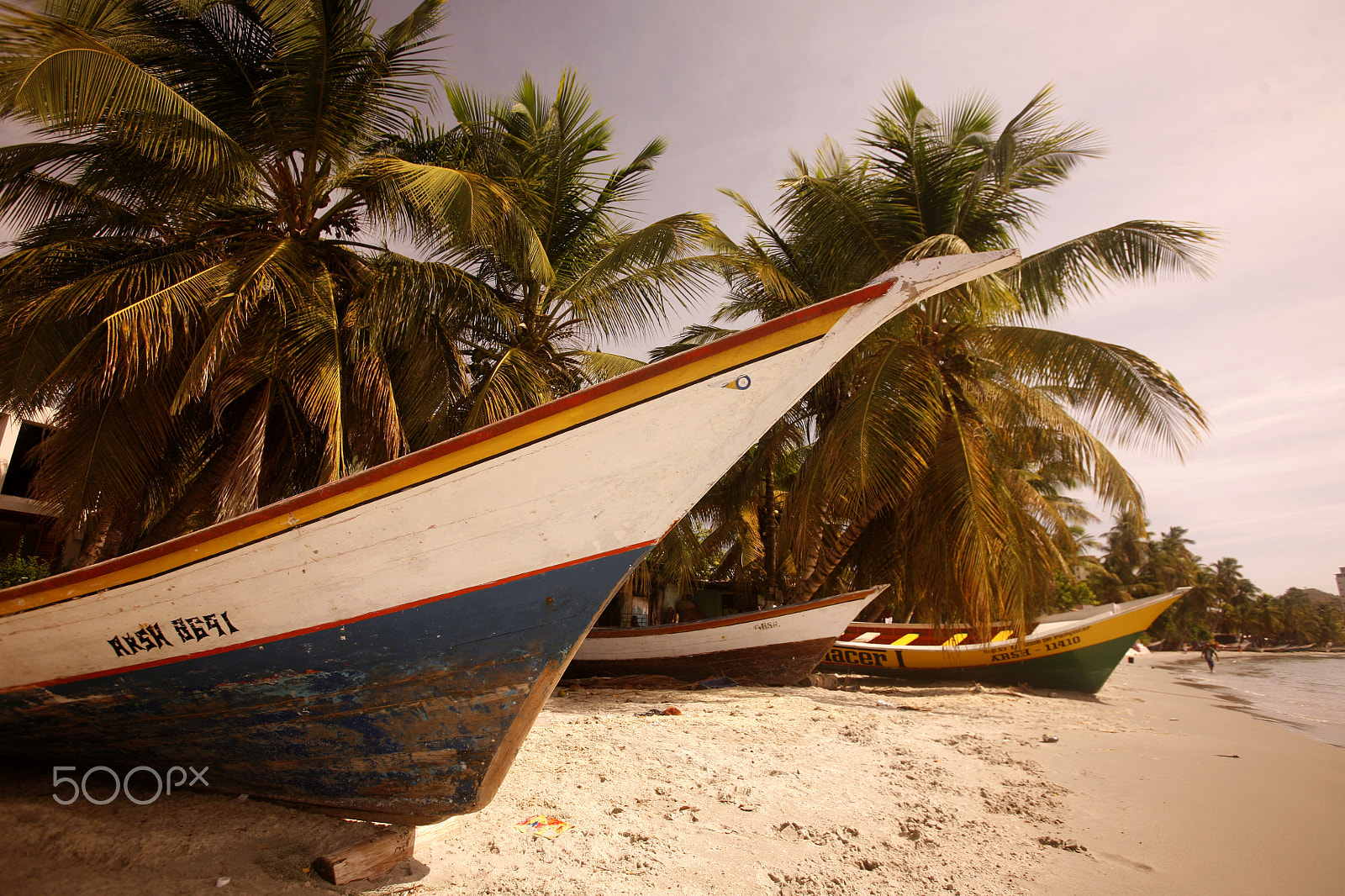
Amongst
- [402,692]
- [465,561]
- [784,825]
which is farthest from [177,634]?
[784,825]

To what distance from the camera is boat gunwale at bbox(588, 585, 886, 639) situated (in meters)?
8.27

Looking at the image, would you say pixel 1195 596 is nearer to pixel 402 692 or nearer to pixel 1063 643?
pixel 1063 643

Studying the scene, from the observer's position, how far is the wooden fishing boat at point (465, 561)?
8.36ft

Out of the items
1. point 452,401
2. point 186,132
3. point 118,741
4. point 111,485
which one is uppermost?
point 186,132

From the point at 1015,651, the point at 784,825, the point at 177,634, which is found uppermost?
the point at 177,634

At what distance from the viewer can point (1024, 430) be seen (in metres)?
9.98

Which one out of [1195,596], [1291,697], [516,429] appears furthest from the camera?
[1195,596]

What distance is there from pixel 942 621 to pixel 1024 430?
3.52 meters

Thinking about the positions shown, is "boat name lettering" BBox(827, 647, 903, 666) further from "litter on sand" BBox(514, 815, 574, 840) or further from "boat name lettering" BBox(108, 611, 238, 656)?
"boat name lettering" BBox(108, 611, 238, 656)

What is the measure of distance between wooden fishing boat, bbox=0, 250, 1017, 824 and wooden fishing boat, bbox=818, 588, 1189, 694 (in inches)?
298

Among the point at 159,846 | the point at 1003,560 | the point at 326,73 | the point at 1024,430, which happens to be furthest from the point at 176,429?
the point at 1024,430

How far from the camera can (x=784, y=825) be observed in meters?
3.19

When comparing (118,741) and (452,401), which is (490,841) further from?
(452,401)

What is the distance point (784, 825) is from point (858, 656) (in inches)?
338
